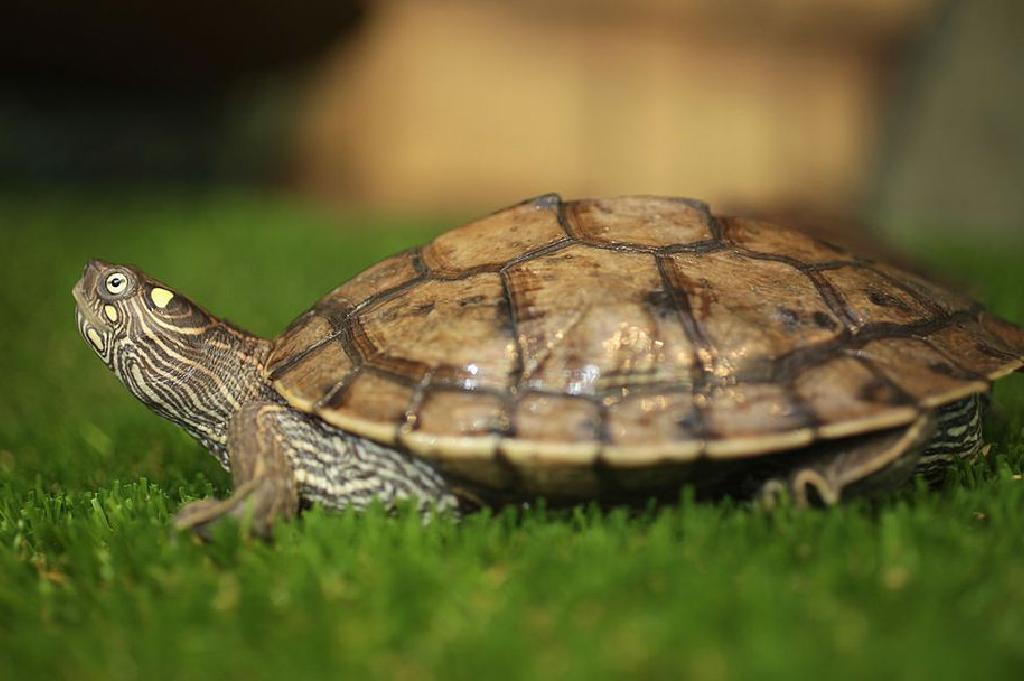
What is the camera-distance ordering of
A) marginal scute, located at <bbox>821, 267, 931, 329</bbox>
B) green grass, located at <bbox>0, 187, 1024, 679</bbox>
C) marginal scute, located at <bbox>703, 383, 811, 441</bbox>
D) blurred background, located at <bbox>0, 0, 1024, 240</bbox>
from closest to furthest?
green grass, located at <bbox>0, 187, 1024, 679</bbox>
marginal scute, located at <bbox>703, 383, 811, 441</bbox>
marginal scute, located at <bbox>821, 267, 931, 329</bbox>
blurred background, located at <bbox>0, 0, 1024, 240</bbox>

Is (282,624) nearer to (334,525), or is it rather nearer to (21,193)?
(334,525)

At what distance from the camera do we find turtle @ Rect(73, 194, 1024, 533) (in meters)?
2.36

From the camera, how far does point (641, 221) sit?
9.46 feet

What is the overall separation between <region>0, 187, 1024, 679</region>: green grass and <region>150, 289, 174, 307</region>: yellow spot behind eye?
62cm

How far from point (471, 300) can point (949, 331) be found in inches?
59.1

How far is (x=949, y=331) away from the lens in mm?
2664

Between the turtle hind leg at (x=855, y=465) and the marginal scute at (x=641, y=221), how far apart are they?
2.63 ft

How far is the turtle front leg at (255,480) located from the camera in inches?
95.7

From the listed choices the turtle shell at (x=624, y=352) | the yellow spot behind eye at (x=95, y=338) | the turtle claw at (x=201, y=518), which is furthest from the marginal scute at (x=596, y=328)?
the yellow spot behind eye at (x=95, y=338)

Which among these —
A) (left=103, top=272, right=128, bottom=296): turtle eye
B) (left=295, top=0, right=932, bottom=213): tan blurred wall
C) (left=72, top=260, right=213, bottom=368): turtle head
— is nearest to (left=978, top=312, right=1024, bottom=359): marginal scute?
(left=72, top=260, right=213, bottom=368): turtle head

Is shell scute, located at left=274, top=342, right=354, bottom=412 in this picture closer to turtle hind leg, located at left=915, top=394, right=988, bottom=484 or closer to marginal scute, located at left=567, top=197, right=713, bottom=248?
marginal scute, located at left=567, top=197, right=713, bottom=248

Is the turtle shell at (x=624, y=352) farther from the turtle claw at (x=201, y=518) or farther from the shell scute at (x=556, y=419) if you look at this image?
the turtle claw at (x=201, y=518)

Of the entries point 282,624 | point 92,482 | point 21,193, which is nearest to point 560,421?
point 282,624

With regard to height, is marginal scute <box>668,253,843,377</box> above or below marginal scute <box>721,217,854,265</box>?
below
